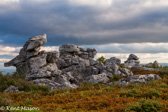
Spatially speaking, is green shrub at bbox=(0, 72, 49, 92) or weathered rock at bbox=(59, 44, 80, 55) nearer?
green shrub at bbox=(0, 72, 49, 92)

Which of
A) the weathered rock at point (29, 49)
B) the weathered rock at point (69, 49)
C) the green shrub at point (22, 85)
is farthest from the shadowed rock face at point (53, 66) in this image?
the green shrub at point (22, 85)

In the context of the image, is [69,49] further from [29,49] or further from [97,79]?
[97,79]

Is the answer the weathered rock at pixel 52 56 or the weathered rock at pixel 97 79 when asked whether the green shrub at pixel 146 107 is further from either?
the weathered rock at pixel 52 56

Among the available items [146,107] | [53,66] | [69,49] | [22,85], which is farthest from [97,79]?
[69,49]

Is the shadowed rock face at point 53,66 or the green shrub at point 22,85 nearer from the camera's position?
the green shrub at point 22,85

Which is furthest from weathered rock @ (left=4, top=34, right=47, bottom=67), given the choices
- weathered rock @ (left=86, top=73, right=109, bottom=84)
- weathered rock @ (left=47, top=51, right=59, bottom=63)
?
weathered rock @ (left=86, top=73, right=109, bottom=84)

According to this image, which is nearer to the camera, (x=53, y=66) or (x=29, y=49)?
(x=29, y=49)

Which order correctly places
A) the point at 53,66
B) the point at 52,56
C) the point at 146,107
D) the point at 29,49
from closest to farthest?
the point at 146,107 → the point at 29,49 → the point at 53,66 → the point at 52,56

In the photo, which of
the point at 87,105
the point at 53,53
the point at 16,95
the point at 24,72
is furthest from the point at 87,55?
the point at 87,105

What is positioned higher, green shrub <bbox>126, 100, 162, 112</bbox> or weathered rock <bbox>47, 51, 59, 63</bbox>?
weathered rock <bbox>47, 51, 59, 63</bbox>

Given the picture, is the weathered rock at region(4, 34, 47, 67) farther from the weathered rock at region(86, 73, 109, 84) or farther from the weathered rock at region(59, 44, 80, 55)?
the weathered rock at region(86, 73, 109, 84)

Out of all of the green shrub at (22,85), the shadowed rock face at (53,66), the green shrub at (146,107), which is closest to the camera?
the green shrub at (146,107)

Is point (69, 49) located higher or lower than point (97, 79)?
higher

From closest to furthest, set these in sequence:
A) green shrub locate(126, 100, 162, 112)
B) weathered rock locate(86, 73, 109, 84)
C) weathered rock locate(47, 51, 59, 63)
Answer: green shrub locate(126, 100, 162, 112) < weathered rock locate(86, 73, 109, 84) < weathered rock locate(47, 51, 59, 63)
